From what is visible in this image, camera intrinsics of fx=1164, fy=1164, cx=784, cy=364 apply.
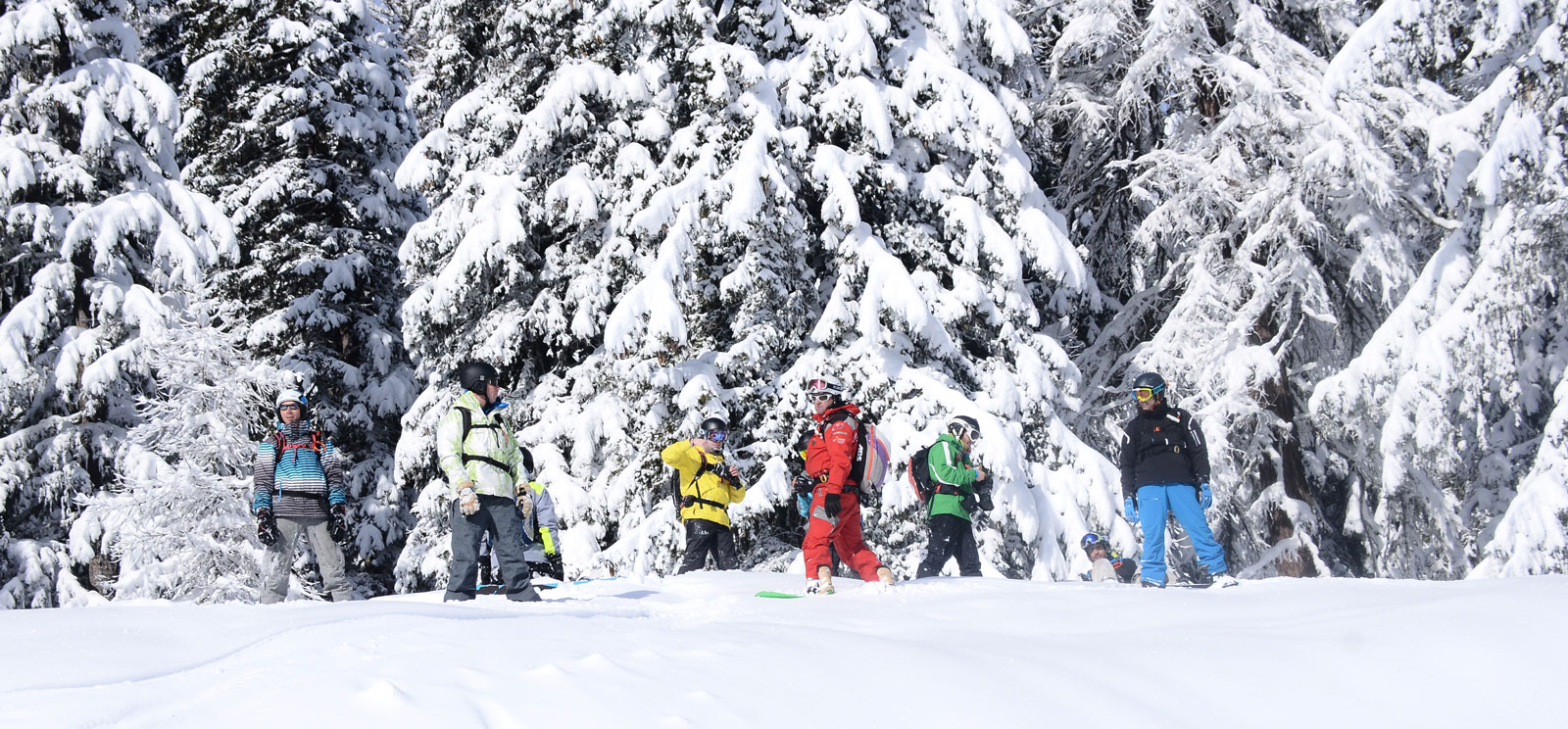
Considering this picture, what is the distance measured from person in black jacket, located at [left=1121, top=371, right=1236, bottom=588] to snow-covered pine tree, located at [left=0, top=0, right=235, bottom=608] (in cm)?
1288

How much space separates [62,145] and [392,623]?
14.2 metres

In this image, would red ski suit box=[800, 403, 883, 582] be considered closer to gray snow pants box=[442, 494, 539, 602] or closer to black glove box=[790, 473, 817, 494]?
black glove box=[790, 473, 817, 494]

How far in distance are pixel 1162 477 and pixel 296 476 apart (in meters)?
7.26

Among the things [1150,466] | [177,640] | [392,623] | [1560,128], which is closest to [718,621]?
[392,623]

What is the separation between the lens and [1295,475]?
16156 mm

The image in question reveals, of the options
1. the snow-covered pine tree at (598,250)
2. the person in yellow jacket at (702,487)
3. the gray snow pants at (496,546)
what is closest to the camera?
the gray snow pants at (496,546)

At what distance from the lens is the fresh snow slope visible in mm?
4219

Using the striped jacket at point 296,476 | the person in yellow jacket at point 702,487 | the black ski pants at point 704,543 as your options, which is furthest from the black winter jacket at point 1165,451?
the striped jacket at point 296,476

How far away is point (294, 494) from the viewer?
9695 millimetres

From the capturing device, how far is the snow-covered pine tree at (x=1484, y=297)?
12.6 m

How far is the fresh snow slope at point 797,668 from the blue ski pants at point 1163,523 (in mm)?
2783

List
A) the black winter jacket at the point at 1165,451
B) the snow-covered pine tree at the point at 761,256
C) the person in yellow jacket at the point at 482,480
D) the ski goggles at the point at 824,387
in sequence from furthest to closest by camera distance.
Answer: the snow-covered pine tree at the point at 761,256
the black winter jacket at the point at 1165,451
the ski goggles at the point at 824,387
the person in yellow jacket at the point at 482,480

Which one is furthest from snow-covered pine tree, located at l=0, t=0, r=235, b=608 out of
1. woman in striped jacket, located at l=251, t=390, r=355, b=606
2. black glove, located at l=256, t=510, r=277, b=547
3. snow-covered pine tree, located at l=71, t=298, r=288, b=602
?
black glove, located at l=256, t=510, r=277, b=547

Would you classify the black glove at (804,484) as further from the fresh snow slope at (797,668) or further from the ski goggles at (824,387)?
the fresh snow slope at (797,668)
